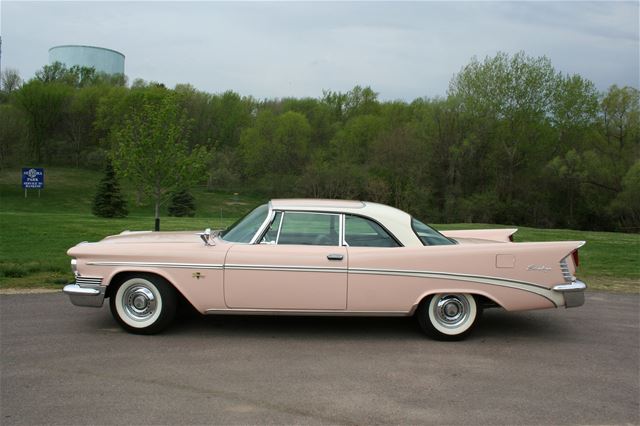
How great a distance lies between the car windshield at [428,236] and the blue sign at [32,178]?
52795 millimetres

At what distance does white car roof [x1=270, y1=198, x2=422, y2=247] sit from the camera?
5.89m

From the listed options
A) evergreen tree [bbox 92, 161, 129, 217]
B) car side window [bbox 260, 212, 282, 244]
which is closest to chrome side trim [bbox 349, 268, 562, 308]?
car side window [bbox 260, 212, 282, 244]

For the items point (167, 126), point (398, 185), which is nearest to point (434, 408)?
point (167, 126)

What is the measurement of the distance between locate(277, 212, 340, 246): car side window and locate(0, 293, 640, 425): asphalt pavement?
39.0 inches

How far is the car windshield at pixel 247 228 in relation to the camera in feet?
19.4

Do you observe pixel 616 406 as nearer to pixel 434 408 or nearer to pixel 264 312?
pixel 434 408

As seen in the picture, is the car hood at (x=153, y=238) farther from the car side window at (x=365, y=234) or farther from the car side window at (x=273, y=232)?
the car side window at (x=365, y=234)

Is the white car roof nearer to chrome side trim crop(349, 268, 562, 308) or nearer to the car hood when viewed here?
chrome side trim crop(349, 268, 562, 308)

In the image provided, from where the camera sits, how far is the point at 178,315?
658cm

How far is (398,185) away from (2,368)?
4757 centimetres

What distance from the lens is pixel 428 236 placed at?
606cm

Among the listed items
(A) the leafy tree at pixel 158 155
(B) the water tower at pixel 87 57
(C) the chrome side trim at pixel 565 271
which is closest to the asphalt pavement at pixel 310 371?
(C) the chrome side trim at pixel 565 271

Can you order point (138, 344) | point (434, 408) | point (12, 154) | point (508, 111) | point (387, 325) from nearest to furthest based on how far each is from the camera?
point (434, 408) → point (138, 344) → point (387, 325) → point (508, 111) → point (12, 154)

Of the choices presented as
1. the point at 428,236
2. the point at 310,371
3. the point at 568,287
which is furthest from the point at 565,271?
the point at 310,371
